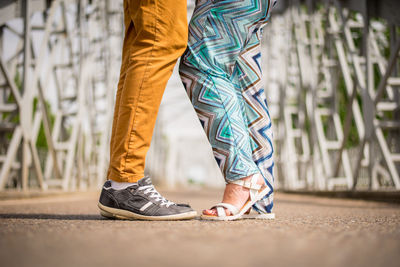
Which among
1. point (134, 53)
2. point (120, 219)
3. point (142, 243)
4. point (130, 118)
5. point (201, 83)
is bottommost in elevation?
point (120, 219)

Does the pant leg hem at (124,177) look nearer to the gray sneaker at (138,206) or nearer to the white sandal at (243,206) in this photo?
the gray sneaker at (138,206)

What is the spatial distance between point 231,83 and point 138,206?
62 cm

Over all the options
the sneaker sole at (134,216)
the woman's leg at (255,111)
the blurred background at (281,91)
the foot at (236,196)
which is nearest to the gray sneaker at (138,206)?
the sneaker sole at (134,216)

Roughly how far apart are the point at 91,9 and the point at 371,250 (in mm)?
7002

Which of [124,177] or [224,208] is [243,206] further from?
[124,177]

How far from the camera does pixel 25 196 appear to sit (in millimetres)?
3193

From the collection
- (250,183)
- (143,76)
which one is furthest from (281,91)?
(143,76)

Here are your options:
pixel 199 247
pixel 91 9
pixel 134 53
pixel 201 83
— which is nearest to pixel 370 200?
pixel 201 83

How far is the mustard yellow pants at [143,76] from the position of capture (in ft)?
4.85

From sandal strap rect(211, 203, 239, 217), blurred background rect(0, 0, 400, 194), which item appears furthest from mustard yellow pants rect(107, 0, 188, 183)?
blurred background rect(0, 0, 400, 194)

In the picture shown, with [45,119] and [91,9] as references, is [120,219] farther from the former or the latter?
[91,9]

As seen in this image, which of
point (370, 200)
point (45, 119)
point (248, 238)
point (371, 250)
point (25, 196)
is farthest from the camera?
point (45, 119)

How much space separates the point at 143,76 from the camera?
1.50 metres

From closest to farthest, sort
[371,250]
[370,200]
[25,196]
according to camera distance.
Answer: [371,250], [25,196], [370,200]
